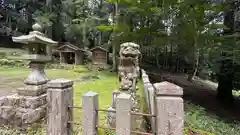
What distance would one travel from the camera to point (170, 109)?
177 centimetres

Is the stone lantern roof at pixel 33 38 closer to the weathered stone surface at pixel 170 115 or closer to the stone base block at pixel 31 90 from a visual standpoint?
the stone base block at pixel 31 90

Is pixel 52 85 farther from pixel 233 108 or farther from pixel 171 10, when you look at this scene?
pixel 233 108

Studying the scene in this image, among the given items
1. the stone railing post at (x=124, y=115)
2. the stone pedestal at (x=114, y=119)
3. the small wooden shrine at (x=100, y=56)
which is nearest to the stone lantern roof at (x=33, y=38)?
the stone pedestal at (x=114, y=119)

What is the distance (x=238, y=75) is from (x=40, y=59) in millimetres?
8640

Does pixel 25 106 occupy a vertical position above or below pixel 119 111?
below

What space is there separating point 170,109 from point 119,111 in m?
0.58

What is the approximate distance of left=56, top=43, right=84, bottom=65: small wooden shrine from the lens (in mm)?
14677

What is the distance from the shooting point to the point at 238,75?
7.95 metres

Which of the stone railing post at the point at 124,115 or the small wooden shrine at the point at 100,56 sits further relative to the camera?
the small wooden shrine at the point at 100,56

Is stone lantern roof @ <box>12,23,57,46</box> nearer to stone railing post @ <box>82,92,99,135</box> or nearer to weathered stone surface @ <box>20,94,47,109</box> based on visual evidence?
weathered stone surface @ <box>20,94,47,109</box>

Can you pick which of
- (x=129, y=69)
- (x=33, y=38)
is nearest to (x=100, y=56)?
(x=129, y=69)

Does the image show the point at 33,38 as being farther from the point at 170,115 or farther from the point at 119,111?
the point at 170,115

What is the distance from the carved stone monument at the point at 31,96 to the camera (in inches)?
121

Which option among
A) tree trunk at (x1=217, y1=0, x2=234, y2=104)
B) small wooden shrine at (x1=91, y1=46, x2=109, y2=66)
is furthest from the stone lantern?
small wooden shrine at (x1=91, y1=46, x2=109, y2=66)
